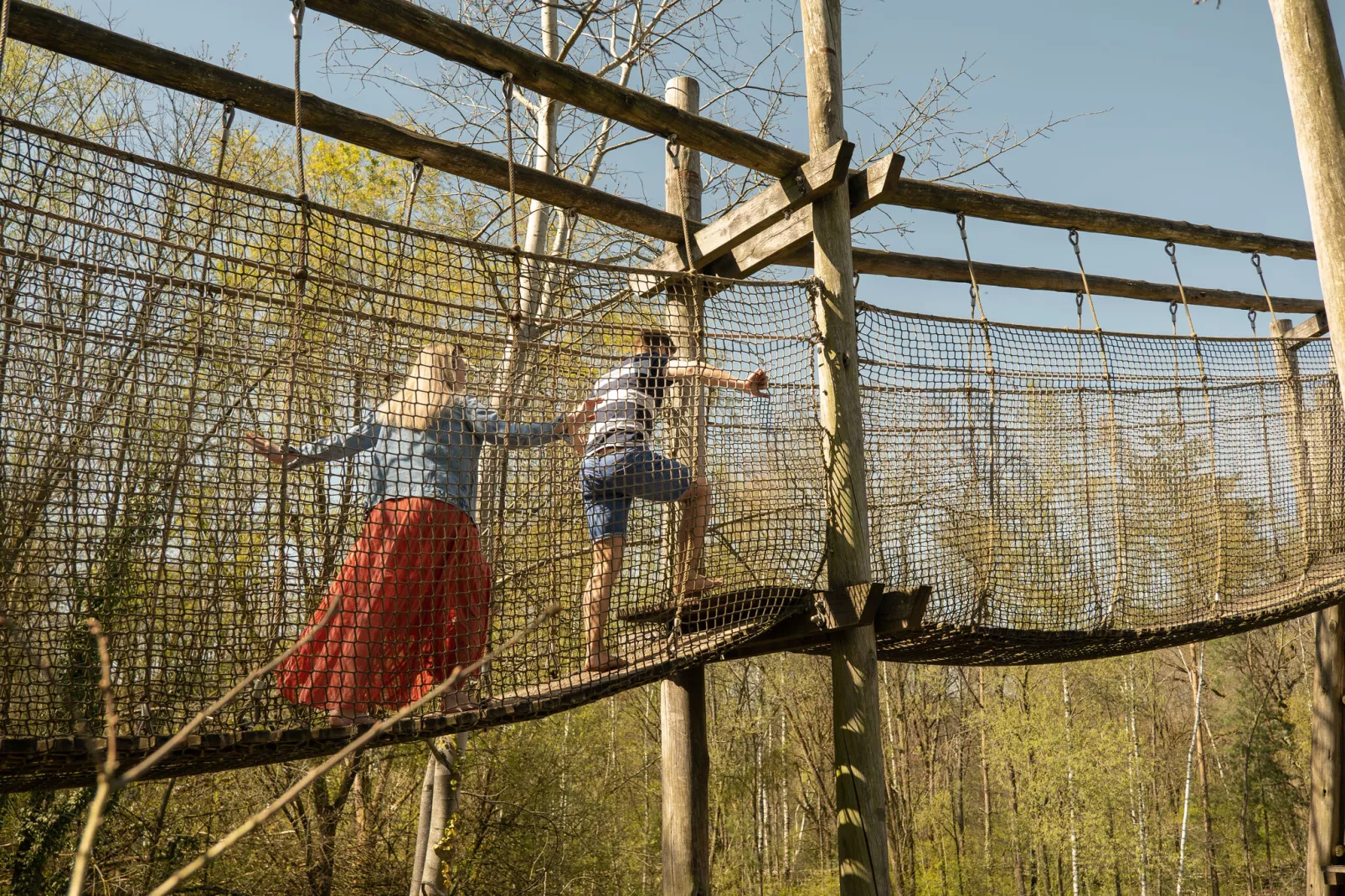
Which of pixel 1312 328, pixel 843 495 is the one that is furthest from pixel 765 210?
pixel 1312 328

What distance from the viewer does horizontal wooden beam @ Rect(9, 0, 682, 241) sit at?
2.43 metres

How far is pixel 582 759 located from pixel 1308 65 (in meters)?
10.1

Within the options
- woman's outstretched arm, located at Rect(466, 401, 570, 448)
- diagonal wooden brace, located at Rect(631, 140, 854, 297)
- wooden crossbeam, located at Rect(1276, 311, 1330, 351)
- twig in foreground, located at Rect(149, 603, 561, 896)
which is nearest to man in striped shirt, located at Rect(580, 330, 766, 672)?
woman's outstretched arm, located at Rect(466, 401, 570, 448)

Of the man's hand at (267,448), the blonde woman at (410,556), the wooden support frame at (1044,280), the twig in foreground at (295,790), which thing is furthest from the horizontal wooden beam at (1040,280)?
the twig in foreground at (295,790)

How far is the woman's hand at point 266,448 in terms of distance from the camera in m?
2.49

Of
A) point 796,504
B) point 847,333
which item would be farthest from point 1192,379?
point 796,504

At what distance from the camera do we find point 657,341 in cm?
333

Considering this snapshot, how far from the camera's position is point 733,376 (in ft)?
10.9

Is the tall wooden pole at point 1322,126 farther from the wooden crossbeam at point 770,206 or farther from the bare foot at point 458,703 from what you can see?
the bare foot at point 458,703

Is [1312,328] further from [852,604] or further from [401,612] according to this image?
[401,612]

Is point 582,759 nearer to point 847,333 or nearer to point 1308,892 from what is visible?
point 1308,892

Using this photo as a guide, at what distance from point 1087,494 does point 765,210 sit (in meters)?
1.81

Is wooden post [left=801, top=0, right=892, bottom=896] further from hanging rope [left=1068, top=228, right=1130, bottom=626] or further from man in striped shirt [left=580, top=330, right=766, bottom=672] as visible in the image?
hanging rope [left=1068, top=228, right=1130, bottom=626]

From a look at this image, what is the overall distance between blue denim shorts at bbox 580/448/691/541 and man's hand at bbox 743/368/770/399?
1.26 feet
